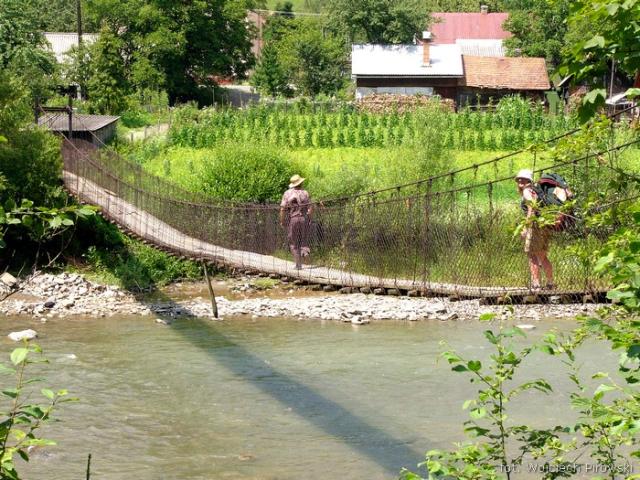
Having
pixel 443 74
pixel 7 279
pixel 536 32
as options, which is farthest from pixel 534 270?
pixel 536 32

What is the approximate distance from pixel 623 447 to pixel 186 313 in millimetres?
6151

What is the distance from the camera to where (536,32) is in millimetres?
32719

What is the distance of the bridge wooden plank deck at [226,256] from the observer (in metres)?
7.77

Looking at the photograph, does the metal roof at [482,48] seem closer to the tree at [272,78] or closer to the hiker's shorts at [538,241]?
the tree at [272,78]

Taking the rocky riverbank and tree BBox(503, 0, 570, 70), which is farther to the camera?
tree BBox(503, 0, 570, 70)

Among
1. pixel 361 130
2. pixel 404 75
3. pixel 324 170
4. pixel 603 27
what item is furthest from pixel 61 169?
pixel 404 75

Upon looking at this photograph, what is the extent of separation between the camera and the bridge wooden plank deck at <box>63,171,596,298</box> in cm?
777

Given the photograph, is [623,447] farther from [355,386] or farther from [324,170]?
[324,170]

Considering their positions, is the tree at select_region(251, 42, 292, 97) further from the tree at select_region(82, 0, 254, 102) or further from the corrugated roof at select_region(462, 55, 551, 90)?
the corrugated roof at select_region(462, 55, 551, 90)

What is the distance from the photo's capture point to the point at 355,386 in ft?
26.7

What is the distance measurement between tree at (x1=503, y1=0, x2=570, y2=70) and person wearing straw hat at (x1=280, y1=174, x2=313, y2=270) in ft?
71.0

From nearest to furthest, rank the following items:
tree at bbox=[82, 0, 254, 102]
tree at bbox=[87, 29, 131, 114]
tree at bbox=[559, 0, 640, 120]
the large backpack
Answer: tree at bbox=[559, 0, 640, 120]
the large backpack
tree at bbox=[87, 29, 131, 114]
tree at bbox=[82, 0, 254, 102]

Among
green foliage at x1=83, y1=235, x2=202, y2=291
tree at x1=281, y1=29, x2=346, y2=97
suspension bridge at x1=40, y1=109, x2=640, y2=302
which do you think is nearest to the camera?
suspension bridge at x1=40, y1=109, x2=640, y2=302

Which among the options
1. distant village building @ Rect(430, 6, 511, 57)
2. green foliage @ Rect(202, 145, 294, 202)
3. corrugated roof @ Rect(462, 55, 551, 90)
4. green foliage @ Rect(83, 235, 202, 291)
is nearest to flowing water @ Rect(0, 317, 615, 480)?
green foliage @ Rect(83, 235, 202, 291)
